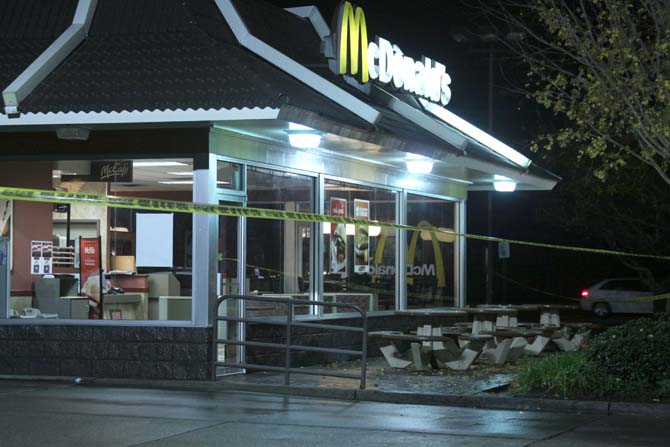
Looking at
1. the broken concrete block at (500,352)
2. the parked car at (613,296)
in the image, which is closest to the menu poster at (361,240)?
the broken concrete block at (500,352)

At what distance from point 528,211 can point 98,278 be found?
32302mm

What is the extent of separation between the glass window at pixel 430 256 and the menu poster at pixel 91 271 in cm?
652

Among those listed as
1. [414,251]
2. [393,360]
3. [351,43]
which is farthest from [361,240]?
[351,43]

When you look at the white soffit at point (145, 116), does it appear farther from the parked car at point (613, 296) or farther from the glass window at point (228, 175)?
the parked car at point (613, 296)

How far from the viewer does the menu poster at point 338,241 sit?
18.2 m

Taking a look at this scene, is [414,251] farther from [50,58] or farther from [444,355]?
[50,58]

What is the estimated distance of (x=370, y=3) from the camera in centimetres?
3778

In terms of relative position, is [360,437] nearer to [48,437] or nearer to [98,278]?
[48,437]

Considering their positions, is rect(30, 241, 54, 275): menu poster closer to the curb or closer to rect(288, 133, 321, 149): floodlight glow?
the curb

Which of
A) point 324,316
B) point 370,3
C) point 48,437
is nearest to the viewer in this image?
point 48,437

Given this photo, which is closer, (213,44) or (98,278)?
(213,44)

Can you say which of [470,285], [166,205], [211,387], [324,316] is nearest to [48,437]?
[166,205]

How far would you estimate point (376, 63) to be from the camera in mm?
17906

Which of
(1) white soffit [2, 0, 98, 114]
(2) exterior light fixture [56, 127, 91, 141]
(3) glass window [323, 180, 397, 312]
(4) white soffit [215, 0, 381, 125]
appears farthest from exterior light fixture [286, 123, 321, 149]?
(1) white soffit [2, 0, 98, 114]
